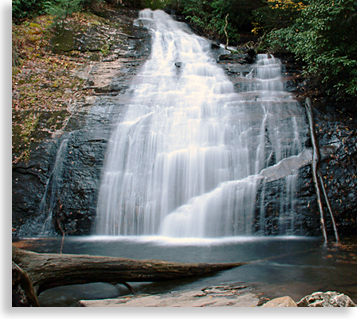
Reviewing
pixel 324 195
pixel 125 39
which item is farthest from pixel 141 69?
pixel 324 195

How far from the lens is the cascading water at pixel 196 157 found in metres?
6.63

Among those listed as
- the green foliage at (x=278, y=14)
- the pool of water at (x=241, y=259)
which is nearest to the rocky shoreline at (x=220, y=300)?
the pool of water at (x=241, y=259)

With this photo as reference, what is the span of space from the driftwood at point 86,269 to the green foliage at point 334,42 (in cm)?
710

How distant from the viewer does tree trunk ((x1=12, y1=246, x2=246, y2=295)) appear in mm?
3043

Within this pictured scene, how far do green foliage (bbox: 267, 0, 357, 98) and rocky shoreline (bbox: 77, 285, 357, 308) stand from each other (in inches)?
258

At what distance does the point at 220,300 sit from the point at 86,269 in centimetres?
170

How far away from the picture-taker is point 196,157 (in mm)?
7355

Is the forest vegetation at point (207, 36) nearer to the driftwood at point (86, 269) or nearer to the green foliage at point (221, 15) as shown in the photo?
the green foliage at point (221, 15)

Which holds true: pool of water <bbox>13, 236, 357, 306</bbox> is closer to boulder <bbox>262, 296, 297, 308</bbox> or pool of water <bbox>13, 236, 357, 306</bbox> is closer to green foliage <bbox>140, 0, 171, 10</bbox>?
boulder <bbox>262, 296, 297, 308</bbox>

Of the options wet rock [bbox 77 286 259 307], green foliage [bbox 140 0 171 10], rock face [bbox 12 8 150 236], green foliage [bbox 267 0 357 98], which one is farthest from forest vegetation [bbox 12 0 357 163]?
wet rock [bbox 77 286 259 307]

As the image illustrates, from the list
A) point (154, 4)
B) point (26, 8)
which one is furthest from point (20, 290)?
point (154, 4)

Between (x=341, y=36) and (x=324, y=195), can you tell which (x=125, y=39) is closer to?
(x=341, y=36)

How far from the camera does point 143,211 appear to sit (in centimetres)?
689
